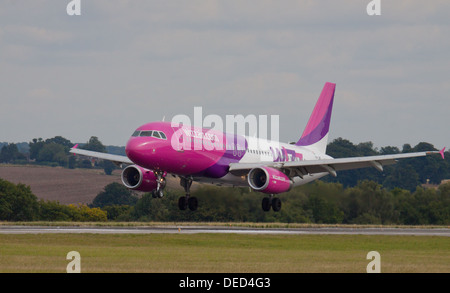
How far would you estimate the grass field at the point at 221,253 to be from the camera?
1378 inches

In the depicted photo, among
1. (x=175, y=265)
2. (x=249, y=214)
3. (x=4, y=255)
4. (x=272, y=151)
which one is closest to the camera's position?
(x=175, y=265)

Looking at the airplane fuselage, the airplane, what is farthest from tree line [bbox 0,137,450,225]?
the airplane fuselage

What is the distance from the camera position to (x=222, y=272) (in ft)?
109

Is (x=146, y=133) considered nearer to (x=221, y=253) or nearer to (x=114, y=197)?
(x=221, y=253)

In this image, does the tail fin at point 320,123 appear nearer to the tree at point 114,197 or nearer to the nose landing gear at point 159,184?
the nose landing gear at point 159,184

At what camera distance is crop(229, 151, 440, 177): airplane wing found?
195ft

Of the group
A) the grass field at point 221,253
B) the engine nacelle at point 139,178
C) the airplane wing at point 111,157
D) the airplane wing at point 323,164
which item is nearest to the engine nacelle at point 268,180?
the airplane wing at point 323,164

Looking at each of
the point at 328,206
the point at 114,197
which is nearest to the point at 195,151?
the point at 328,206

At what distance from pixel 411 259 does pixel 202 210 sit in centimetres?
3976

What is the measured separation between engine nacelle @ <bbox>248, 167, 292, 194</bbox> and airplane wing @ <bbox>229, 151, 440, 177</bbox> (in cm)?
59

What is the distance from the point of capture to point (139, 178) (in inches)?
2387
